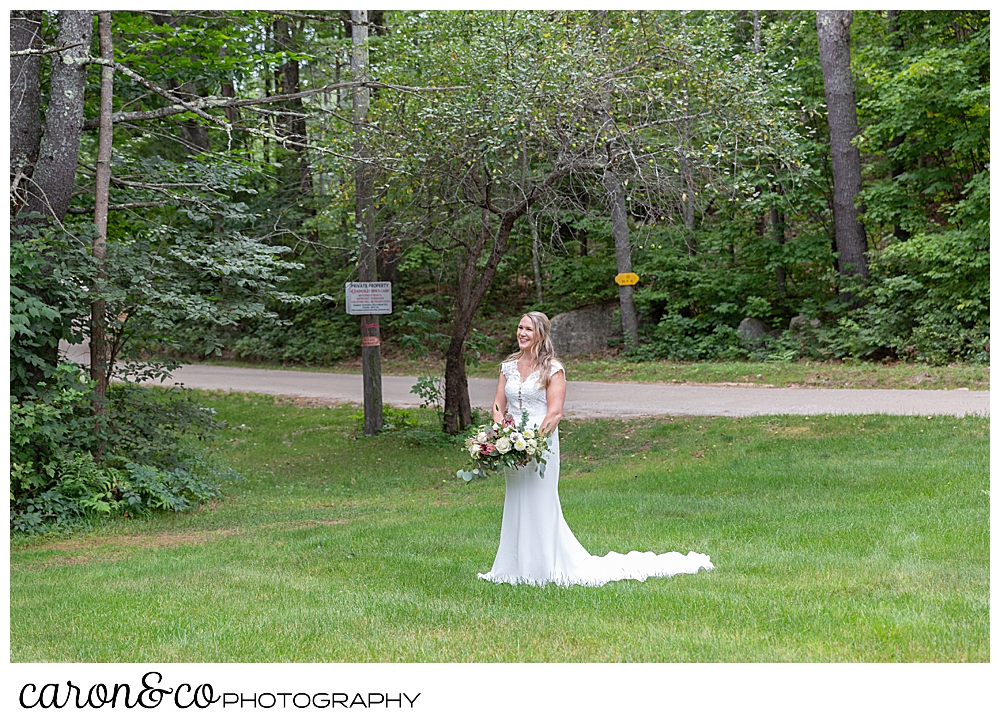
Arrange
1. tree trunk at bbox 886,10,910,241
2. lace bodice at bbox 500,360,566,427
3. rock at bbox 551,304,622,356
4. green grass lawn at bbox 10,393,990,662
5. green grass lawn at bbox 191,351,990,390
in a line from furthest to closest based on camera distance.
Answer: rock at bbox 551,304,622,356
tree trunk at bbox 886,10,910,241
green grass lawn at bbox 191,351,990,390
lace bodice at bbox 500,360,566,427
green grass lawn at bbox 10,393,990,662

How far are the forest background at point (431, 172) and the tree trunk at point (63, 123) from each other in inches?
1.0

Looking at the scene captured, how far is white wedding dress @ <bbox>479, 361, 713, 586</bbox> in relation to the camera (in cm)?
662

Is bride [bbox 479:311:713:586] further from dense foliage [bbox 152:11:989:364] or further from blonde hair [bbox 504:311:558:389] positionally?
dense foliage [bbox 152:11:989:364]

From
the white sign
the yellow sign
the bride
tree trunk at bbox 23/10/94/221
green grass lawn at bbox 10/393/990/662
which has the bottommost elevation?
green grass lawn at bbox 10/393/990/662

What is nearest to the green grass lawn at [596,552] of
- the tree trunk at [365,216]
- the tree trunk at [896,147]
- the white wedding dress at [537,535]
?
the white wedding dress at [537,535]

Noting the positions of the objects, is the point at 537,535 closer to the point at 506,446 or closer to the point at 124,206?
the point at 506,446

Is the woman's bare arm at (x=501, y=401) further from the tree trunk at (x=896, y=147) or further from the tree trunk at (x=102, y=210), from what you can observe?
the tree trunk at (x=896, y=147)

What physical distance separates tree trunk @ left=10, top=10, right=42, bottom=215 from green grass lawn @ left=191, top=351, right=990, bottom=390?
43.0 feet

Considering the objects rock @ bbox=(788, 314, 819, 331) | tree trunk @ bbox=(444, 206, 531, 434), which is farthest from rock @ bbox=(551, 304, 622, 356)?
tree trunk @ bbox=(444, 206, 531, 434)

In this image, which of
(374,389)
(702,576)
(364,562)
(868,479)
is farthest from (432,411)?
(702,576)

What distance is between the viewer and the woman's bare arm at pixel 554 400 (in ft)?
21.5

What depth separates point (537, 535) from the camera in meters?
6.62

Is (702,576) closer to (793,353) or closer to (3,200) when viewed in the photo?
(3,200)

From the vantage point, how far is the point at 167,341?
1116cm
